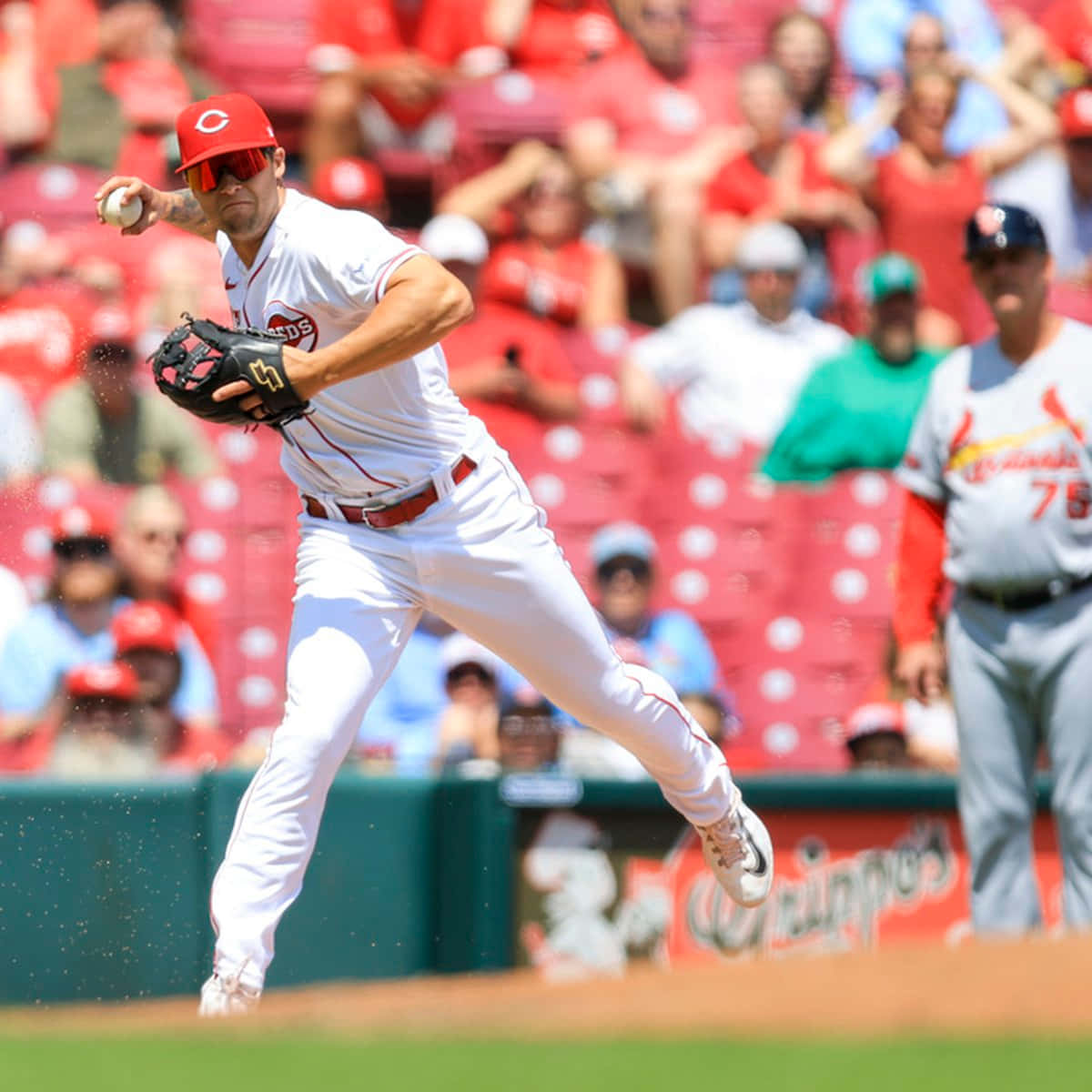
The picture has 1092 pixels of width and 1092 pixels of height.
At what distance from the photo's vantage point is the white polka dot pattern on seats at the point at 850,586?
810 centimetres

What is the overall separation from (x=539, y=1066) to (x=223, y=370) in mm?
1847

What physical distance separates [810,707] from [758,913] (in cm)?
158

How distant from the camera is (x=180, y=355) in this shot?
441cm

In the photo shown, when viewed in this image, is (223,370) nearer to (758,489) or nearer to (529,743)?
(529,743)

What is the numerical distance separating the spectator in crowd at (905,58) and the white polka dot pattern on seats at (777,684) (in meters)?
2.81

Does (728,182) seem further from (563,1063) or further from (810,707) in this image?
(563,1063)

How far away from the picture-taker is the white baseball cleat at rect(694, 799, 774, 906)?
17.5 ft

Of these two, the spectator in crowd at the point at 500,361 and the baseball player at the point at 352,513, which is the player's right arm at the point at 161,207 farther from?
the spectator in crowd at the point at 500,361

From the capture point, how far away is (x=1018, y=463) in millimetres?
5676

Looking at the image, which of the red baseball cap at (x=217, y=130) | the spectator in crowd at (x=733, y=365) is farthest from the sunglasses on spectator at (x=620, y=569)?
the red baseball cap at (x=217, y=130)

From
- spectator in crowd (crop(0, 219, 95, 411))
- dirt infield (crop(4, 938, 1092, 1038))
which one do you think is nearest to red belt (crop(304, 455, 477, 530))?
dirt infield (crop(4, 938, 1092, 1038))

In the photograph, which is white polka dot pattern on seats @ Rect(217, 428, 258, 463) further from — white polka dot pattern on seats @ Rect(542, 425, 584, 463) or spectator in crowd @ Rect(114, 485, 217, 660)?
white polka dot pattern on seats @ Rect(542, 425, 584, 463)

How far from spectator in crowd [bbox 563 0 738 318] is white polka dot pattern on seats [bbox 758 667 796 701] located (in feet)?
5.70

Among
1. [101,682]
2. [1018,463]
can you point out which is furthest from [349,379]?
[101,682]
